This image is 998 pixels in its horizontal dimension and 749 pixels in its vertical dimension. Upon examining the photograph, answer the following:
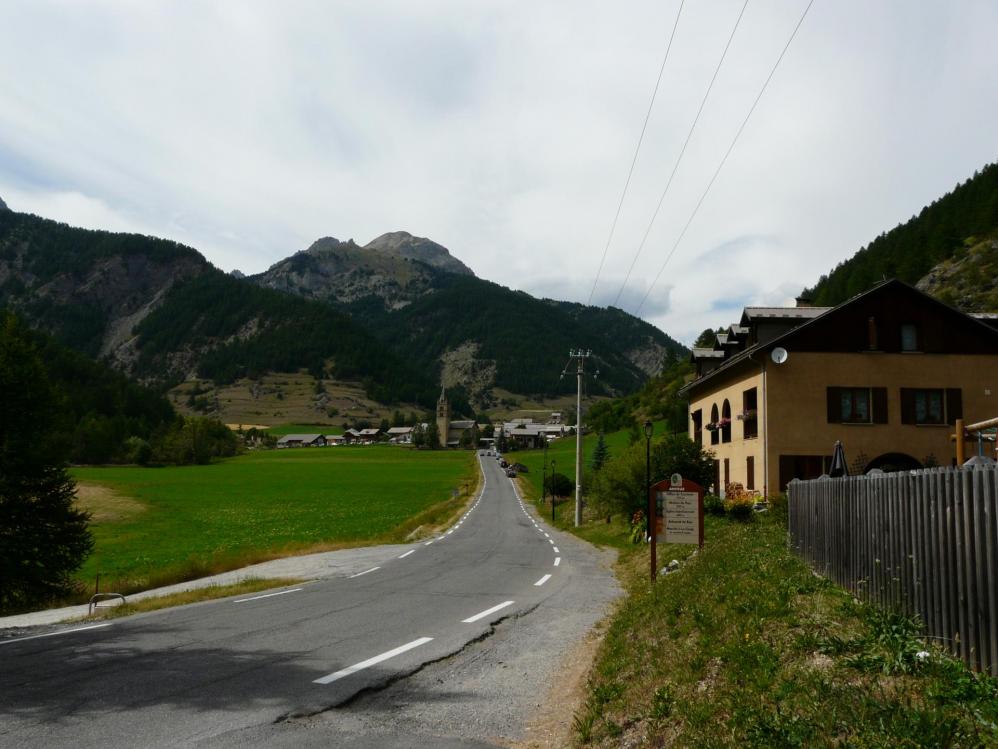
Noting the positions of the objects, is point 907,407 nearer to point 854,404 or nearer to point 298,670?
point 854,404

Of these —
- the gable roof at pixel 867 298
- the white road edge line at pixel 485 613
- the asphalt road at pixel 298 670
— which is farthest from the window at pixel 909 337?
the white road edge line at pixel 485 613

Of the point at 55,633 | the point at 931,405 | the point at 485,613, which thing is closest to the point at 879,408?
the point at 931,405

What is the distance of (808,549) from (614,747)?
806 centimetres

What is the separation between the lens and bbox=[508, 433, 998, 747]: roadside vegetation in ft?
16.4

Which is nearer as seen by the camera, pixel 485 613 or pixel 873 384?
pixel 485 613

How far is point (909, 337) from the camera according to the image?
102 ft

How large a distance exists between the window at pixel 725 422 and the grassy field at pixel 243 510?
20074 millimetres

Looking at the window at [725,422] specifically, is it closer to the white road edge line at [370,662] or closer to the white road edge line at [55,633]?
the white road edge line at [370,662]

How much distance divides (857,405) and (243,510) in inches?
2262

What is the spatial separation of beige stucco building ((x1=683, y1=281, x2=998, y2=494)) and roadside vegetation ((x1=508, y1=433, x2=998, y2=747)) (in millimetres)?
20049

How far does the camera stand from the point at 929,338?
30969 millimetres

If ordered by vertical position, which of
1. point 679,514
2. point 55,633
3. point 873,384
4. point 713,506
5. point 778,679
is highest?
point 873,384

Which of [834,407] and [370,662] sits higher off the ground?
[834,407]

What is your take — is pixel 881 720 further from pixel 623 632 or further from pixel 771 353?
pixel 771 353
